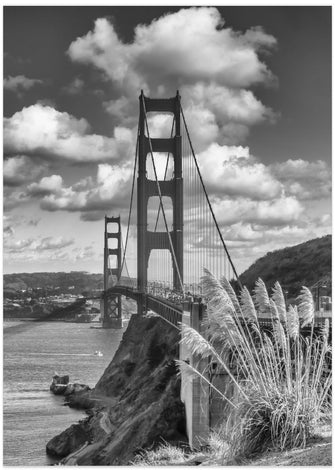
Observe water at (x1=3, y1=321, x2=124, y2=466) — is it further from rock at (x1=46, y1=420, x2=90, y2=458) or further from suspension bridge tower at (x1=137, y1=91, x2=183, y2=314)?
suspension bridge tower at (x1=137, y1=91, x2=183, y2=314)

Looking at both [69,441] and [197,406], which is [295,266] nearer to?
[69,441]

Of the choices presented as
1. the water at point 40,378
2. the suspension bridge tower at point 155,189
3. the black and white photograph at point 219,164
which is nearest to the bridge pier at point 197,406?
the black and white photograph at point 219,164

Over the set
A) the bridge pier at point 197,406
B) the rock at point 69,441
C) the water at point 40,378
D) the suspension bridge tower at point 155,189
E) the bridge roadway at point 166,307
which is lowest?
the water at point 40,378

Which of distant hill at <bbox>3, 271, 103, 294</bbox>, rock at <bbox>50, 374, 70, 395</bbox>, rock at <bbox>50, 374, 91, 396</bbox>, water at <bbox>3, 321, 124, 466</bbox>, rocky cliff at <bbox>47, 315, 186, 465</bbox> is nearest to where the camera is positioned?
rocky cliff at <bbox>47, 315, 186, 465</bbox>

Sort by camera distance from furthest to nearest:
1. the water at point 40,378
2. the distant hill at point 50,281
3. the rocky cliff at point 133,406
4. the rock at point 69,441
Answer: the distant hill at point 50,281 → the water at point 40,378 → the rock at point 69,441 → the rocky cliff at point 133,406

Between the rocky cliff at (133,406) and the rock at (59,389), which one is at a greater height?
the rocky cliff at (133,406)

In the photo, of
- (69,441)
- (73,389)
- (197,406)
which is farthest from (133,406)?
(73,389)

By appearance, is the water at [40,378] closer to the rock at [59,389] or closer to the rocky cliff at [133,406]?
the rock at [59,389]

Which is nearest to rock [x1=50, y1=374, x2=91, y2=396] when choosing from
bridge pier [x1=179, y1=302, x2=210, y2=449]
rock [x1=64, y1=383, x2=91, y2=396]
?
rock [x1=64, y1=383, x2=91, y2=396]
